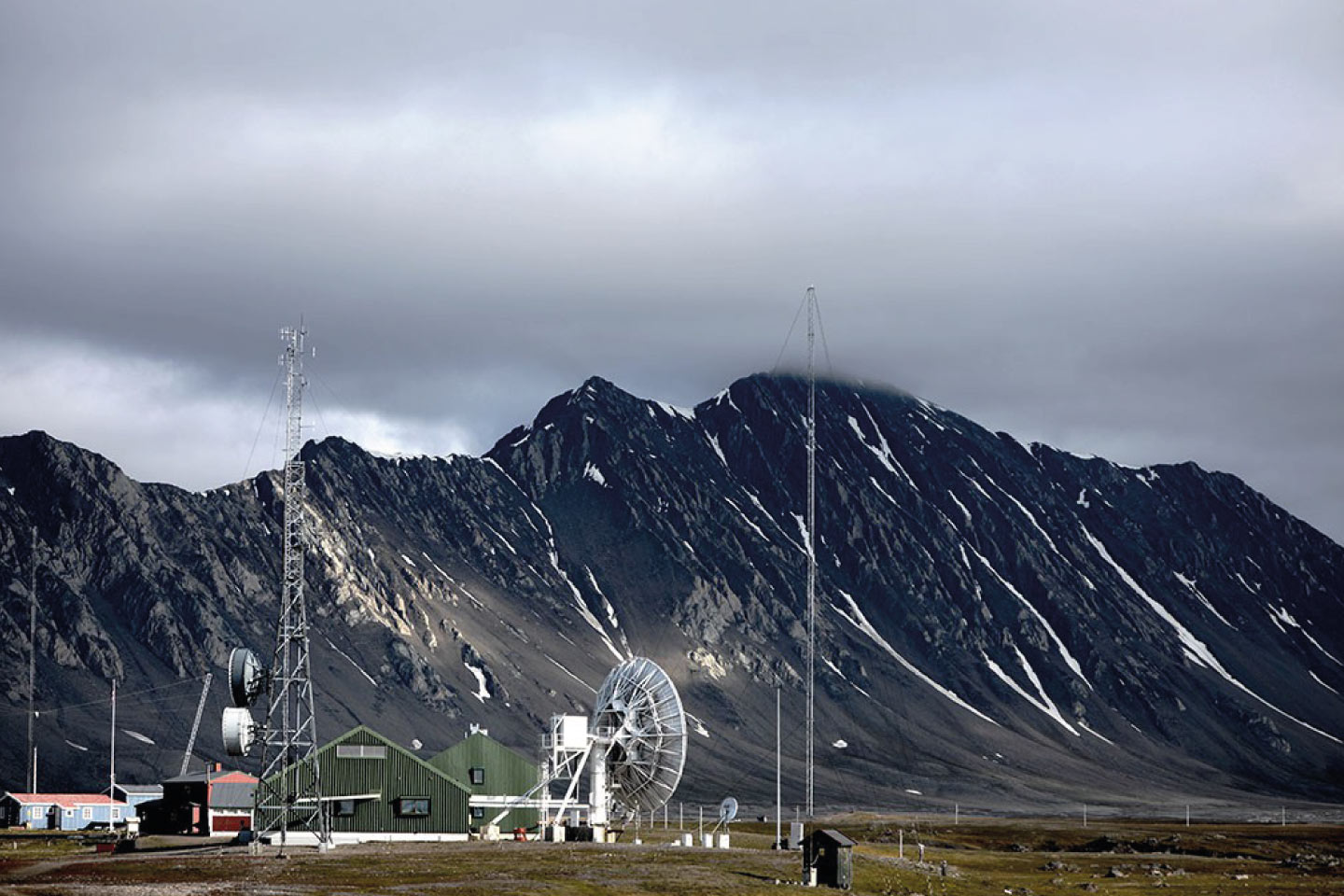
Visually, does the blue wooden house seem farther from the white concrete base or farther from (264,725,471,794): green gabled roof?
the white concrete base

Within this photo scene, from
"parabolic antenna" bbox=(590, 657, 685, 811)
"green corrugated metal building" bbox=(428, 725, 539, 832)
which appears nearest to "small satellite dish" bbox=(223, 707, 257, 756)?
"green corrugated metal building" bbox=(428, 725, 539, 832)

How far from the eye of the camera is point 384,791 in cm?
13925

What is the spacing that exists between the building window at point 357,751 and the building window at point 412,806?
3888mm

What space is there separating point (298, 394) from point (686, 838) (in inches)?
1717

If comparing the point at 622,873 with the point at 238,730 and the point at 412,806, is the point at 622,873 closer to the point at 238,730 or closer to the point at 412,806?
the point at 238,730

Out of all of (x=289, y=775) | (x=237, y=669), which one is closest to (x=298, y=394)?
(x=237, y=669)

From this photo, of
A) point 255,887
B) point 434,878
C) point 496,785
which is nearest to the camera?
point 255,887

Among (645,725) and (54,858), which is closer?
(54,858)

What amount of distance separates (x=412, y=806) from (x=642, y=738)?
2269 cm

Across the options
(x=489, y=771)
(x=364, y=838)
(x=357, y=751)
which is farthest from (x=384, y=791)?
(x=489, y=771)

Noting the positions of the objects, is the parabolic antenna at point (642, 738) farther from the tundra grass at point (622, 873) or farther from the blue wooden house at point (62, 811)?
the blue wooden house at point (62, 811)

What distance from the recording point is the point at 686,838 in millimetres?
135875

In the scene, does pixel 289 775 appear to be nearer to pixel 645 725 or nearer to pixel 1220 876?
pixel 645 725

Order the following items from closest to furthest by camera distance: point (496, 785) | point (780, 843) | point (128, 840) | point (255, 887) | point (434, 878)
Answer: point (255, 887) → point (434, 878) → point (128, 840) → point (780, 843) → point (496, 785)
